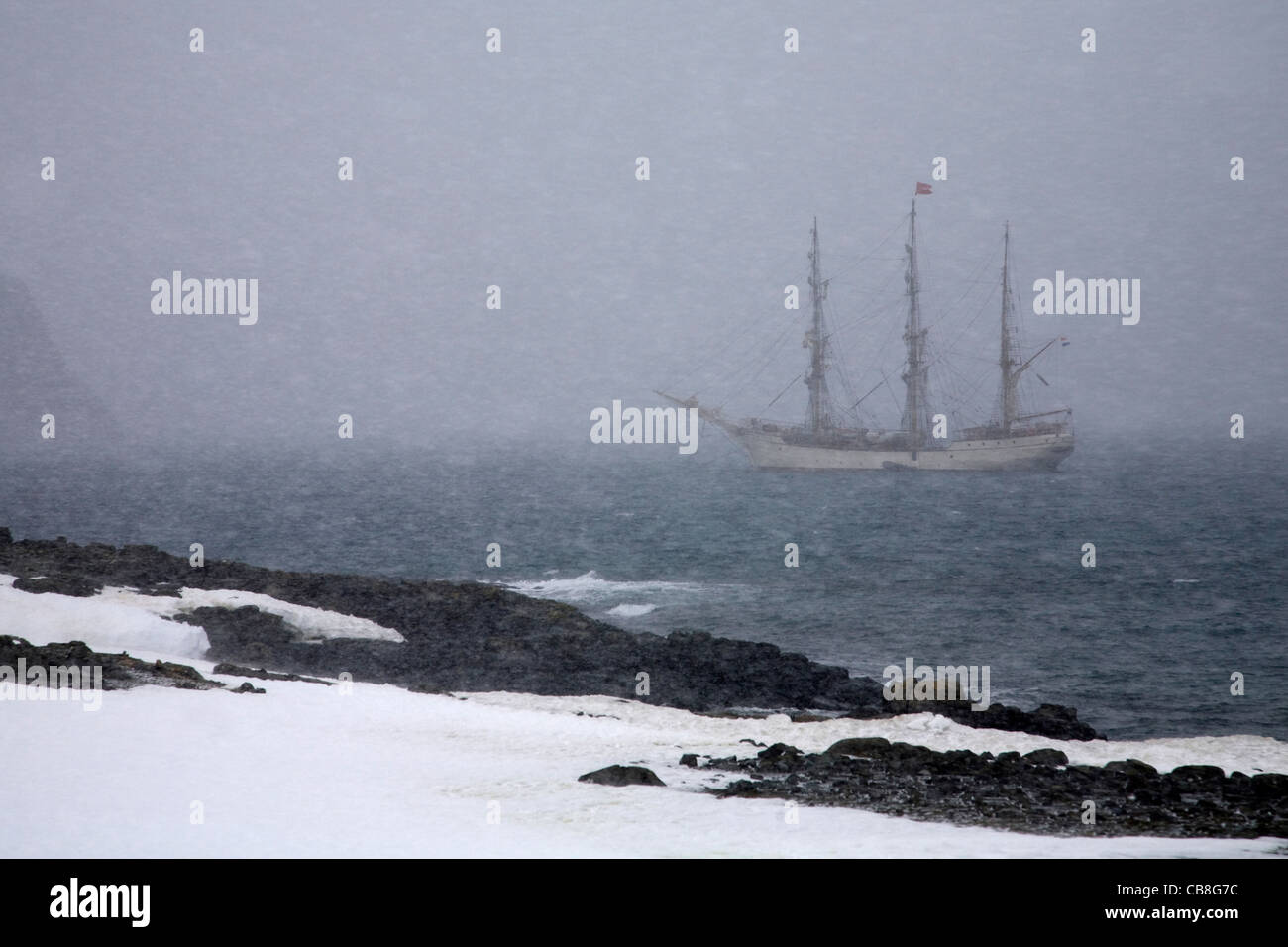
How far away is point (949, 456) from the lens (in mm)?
117938

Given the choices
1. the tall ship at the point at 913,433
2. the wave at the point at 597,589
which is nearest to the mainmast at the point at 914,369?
the tall ship at the point at 913,433

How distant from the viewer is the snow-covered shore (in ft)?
31.9

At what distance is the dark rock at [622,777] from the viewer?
12078 mm

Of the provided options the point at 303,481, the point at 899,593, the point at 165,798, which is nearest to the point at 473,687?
the point at 165,798

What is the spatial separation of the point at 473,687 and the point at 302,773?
8.34 m

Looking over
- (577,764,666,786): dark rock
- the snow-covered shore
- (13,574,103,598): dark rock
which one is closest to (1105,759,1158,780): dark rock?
the snow-covered shore

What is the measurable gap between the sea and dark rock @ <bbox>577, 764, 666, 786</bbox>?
12.6 m

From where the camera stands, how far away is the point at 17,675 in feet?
52.5

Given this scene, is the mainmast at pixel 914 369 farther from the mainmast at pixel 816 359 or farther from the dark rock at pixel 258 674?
the dark rock at pixel 258 674

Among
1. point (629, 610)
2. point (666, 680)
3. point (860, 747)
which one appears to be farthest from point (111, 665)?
point (629, 610)

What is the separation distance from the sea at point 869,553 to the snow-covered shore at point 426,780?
24.4 feet

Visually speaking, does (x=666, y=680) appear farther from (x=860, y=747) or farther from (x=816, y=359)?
(x=816, y=359)

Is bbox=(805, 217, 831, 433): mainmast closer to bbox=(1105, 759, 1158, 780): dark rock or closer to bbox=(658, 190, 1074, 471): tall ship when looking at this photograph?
bbox=(658, 190, 1074, 471): tall ship

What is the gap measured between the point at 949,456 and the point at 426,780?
112m
